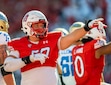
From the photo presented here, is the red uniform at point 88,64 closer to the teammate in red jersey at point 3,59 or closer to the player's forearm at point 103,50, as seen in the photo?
the player's forearm at point 103,50

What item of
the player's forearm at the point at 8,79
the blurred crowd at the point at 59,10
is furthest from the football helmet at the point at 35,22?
the blurred crowd at the point at 59,10

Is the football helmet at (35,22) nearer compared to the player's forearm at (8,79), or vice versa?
the football helmet at (35,22)

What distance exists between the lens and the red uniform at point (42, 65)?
13.2 ft

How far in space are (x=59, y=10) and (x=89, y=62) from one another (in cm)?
438

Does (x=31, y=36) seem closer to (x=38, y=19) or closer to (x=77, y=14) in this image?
(x=38, y=19)

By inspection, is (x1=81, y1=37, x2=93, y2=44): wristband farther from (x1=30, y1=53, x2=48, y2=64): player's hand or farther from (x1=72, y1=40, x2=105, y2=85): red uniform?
(x1=30, y1=53, x2=48, y2=64): player's hand

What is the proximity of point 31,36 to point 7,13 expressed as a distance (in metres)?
4.26

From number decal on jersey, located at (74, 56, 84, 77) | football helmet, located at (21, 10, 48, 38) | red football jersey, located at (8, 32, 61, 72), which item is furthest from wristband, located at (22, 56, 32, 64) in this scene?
number decal on jersey, located at (74, 56, 84, 77)

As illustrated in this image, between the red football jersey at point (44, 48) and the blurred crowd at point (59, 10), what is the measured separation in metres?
4.03

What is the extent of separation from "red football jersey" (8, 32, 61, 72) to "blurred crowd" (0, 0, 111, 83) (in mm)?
4032

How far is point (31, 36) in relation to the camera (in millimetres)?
4133

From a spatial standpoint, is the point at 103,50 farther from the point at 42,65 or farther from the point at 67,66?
the point at 67,66

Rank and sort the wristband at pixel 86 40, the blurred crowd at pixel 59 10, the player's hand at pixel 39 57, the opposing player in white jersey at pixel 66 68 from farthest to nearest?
the blurred crowd at pixel 59 10 < the opposing player in white jersey at pixel 66 68 < the wristband at pixel 86 40 < the player's hand at pixel 39 57

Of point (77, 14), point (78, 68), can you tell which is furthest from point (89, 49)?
point (77, 14)
